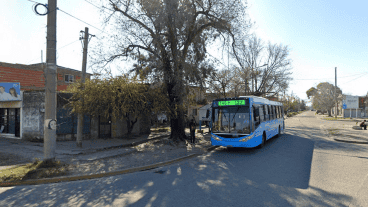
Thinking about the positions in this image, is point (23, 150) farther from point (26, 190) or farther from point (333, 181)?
point (333, 181)

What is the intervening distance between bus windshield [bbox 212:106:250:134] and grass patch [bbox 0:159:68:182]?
287 inches

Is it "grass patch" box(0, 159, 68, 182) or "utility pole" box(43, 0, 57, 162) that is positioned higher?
"utility pole" box(43, 0, 57, 162)

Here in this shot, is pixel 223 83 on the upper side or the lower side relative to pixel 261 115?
upper

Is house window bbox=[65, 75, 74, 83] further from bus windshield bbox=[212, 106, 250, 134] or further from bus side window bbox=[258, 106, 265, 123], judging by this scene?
bus side window bbox=[258, 106, 265, 123]

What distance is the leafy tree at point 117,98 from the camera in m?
13.3

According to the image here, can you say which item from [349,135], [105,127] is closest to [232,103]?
[105,127]

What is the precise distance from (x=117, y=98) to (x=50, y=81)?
5.42 m

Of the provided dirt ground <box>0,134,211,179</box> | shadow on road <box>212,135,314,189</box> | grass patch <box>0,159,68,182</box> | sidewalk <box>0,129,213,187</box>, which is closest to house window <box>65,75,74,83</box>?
sidewalk <box>0,129,213,187</box>

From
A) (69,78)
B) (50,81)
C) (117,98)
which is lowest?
(117,98)

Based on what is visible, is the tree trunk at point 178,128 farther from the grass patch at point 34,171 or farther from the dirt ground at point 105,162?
the grass patch at point 34,171

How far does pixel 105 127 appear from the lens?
56.5ft

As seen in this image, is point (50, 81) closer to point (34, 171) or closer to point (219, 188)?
point (34, 171)

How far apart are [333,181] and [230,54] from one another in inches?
498

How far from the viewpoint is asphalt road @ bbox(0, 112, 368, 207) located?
5262 millimetres
